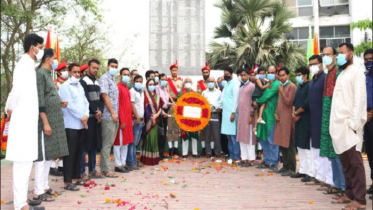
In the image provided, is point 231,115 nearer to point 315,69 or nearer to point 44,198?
point 315,69

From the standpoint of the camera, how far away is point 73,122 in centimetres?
551

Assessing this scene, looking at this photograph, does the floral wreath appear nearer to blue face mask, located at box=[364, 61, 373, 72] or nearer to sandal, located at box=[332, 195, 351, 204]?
blue face mask, located at box=[364, 61, 373, 72]

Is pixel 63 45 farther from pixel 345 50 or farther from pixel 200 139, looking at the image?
pixel 345 50

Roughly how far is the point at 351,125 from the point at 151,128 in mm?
4227

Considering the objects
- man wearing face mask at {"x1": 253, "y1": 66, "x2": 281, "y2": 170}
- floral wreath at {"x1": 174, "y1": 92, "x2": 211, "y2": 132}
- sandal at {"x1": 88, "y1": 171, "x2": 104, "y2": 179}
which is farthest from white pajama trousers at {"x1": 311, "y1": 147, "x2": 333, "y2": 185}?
sandal at {"x1": 88, "y1": 171, "x2": 104, "y2": 179}

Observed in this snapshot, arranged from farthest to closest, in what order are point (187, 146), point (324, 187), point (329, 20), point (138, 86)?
point (329, 20) < point (187, 146) < point (138, 86) < point (324, 187)

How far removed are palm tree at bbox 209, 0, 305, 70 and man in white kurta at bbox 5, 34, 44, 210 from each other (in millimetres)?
12225

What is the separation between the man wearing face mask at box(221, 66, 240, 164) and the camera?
8117mm

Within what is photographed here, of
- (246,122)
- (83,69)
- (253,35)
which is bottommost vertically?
(246,122)

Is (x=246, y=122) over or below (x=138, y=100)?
below

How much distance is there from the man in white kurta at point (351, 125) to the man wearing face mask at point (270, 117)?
2523 mm

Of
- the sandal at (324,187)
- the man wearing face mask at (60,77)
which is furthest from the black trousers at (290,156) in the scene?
the man wearing face mask at (60,77)

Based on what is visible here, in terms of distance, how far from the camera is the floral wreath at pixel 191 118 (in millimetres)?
8469

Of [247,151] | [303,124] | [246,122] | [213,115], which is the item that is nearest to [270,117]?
[246,122]
